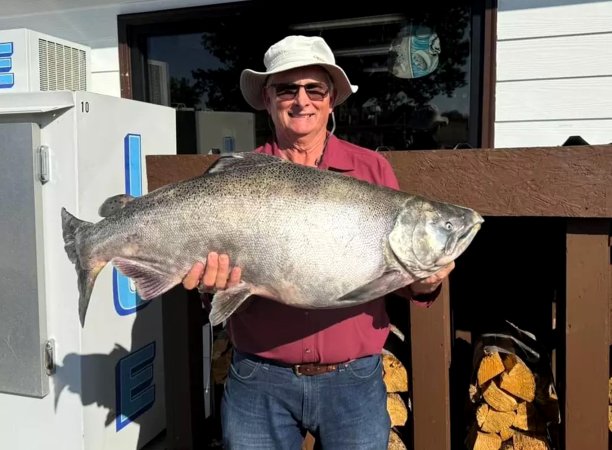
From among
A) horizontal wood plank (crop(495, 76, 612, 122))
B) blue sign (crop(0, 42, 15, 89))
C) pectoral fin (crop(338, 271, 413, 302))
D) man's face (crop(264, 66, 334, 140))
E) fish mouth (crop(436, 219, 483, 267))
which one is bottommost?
pectoral fin (crop(338, 271, 413, 302))

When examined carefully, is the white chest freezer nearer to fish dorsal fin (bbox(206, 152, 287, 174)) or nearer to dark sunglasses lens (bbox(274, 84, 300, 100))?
fish dorsal fin (bbox(206, 152, 287, 174))

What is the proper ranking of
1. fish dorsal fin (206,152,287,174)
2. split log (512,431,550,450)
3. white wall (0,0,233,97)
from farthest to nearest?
white wall (0,0,233,97) → split log (512,431,550,450) → fish dorsal fin (206,152,287,174)

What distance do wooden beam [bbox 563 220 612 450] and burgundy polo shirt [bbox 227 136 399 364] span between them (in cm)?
86

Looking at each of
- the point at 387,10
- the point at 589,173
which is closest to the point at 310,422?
the point at 589,173

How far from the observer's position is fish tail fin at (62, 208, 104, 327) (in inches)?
81.9

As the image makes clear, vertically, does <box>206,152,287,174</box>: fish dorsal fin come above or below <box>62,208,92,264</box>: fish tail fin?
above

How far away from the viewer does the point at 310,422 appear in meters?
2.03

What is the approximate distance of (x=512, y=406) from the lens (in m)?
2.74

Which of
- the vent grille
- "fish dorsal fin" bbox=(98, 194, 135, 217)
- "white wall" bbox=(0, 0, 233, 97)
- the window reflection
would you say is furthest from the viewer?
"white wall" bbox=(0, 0, 233, 97)

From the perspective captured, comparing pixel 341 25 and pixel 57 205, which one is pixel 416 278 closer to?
pixel 57 205

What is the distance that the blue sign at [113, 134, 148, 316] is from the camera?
3090mm

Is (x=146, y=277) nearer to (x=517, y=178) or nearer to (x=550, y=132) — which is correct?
(x=517, y=178)

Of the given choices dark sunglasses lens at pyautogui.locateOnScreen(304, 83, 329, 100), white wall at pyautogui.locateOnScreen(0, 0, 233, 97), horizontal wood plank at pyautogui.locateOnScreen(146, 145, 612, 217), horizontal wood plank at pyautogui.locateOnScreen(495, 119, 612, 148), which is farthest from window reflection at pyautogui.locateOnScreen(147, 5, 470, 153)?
dark sunglasses lens at pyautogui.locateOnScreen(304, 83, 329, 100)

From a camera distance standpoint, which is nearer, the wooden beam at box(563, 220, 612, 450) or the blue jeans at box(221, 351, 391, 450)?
the blue jeans at box(221, 351, 391, 450)
